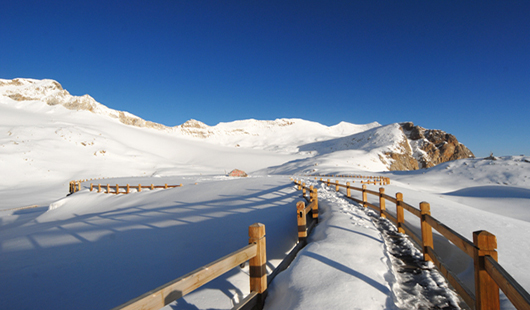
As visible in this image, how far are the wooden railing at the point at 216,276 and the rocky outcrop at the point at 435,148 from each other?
6900 cm

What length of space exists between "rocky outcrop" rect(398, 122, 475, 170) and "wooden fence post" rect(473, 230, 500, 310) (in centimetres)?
6829

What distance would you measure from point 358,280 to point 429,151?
72.2 metres

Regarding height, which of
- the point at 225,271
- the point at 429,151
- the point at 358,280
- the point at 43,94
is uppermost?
the point at 43,94

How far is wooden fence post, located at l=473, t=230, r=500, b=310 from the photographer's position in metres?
2.43

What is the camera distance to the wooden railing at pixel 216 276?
6.03 ft

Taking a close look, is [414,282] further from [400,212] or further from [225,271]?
[225,271]

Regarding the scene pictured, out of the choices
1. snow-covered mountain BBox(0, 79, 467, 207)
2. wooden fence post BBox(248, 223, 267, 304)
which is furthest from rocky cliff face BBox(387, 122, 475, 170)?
wooden fence post BBox(248, 223, 267, 304)

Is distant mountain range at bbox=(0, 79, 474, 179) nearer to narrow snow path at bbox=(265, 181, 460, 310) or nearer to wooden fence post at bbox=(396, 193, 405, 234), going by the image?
wooden fence post at bbox=(396, 193, 405, 234)

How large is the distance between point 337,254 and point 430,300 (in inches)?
54.6

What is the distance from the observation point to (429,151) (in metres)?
63.5

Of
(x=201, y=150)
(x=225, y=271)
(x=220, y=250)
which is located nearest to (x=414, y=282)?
(x=225, y=271)

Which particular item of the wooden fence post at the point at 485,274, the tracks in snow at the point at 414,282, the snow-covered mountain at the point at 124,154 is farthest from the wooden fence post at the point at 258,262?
the snow-covered mountain at the point at 124,154

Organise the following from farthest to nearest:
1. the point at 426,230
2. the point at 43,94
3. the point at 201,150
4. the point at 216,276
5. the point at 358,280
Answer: the point at 43,94 → the point at 201,150 → the point at 426,230 → the point at 358,280 → the point at 216,276

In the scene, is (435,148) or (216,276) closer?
(216,276)
